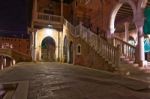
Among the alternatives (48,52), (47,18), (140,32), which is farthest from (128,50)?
(48,52)

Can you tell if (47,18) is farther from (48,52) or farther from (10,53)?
(48,52)

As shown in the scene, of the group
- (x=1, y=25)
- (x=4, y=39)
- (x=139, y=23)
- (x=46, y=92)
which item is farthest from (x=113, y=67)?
(x=1, y=25)

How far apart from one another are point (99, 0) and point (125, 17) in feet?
8.79

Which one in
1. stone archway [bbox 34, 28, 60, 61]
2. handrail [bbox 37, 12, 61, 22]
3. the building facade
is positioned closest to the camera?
the building facade

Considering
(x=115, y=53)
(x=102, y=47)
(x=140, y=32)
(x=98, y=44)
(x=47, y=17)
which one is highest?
(x=47, y=17)

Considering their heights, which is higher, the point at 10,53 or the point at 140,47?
the point at 140,47

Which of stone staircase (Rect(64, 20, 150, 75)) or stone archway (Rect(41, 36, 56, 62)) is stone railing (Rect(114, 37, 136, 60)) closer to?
stone staircase (Rect(64, 20, 150, 75))

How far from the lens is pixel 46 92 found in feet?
12.7

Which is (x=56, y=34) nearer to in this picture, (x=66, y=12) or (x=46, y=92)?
(x=66, y=12)

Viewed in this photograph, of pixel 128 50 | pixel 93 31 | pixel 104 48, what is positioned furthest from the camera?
pixel 93 31

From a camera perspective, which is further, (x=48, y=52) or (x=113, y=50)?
(x=48, y=52)

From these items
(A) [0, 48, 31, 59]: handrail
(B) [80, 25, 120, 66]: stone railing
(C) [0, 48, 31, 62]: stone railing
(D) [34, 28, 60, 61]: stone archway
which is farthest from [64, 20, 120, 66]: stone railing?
(A) [0, 48, 31, 59]: handrail

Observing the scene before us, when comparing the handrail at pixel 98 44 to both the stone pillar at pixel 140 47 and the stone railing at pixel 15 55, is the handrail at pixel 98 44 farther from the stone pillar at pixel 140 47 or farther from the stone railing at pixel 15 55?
the stone railing at pixel 15 55

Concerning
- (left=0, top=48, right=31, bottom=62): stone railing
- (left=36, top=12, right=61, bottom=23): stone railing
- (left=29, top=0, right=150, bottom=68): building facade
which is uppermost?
(left=36, top=12, right=61, bottom=23): stone railing
